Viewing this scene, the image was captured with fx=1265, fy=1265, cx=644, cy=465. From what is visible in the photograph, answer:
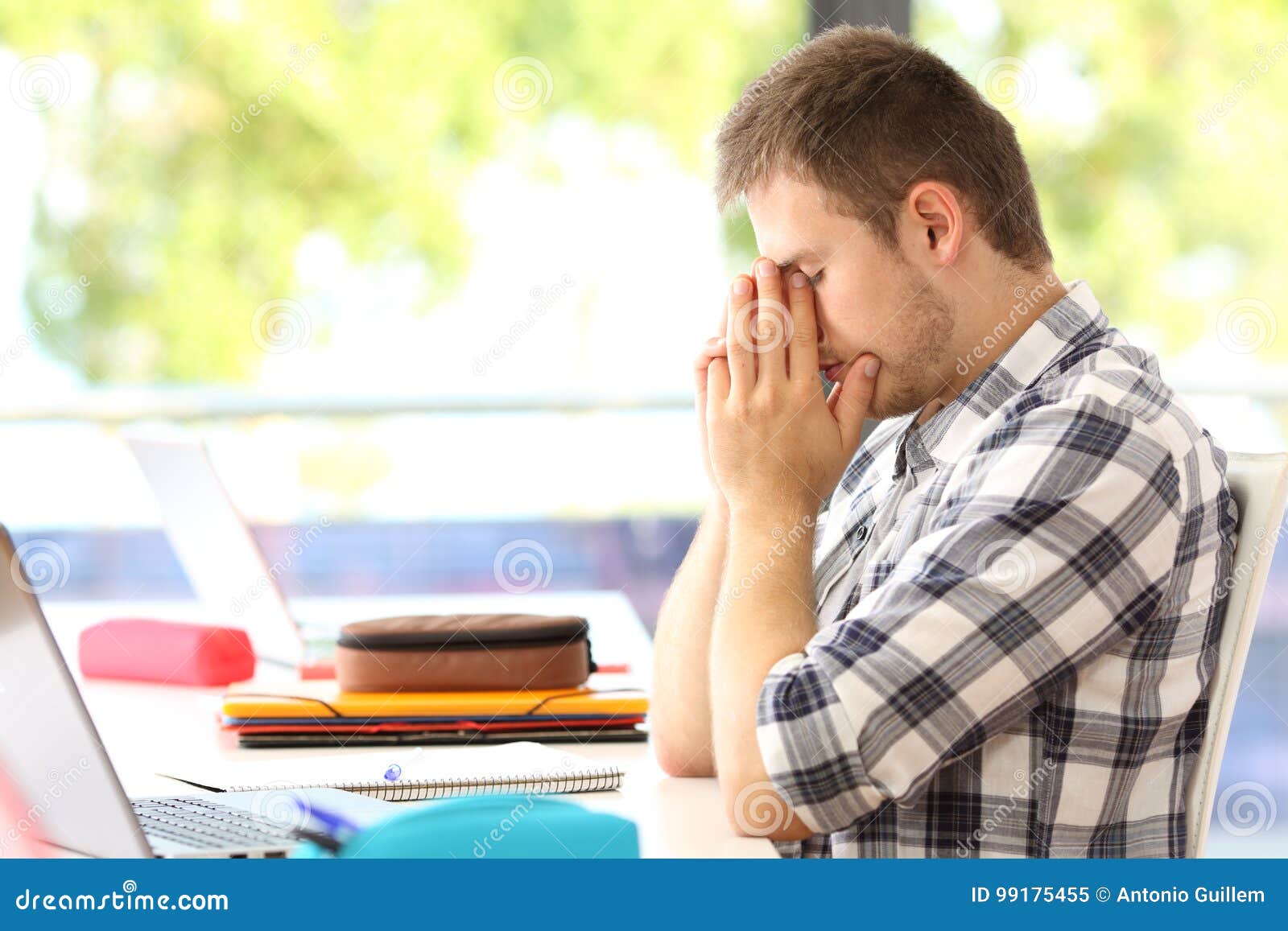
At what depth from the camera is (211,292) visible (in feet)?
Answer: 19.5

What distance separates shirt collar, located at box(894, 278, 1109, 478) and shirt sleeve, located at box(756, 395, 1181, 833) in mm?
184

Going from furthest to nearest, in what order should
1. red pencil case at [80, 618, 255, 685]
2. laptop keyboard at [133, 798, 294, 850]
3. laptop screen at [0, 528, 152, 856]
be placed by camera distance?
red pencil case at [80, 618, 255, 685], laptop keyboard at [133, 798, 294, 850], laptop screen at [0, 528, 152, 856]

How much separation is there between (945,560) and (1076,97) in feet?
15.2

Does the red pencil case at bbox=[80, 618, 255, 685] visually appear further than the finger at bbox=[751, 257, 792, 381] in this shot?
Yes

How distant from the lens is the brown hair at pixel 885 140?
47.3 inches

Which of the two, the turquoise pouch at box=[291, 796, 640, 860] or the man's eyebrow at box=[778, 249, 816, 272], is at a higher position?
the man's eyebrow at box=[778, 249, 816, 272]

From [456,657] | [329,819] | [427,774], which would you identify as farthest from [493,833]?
[456,657]

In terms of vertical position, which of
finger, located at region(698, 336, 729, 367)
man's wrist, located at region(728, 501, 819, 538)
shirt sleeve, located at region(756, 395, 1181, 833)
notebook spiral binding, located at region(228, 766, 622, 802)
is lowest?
notebook spiral binding, located at region(228, 766, 622, 802)

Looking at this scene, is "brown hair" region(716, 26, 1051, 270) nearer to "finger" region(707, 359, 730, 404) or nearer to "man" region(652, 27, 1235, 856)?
"man" region(652, 27, 1235, 856)

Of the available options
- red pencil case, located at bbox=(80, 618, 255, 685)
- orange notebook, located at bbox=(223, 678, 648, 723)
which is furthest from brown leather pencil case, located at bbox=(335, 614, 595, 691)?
red pencil case, located at bbox=(80, 618, 255, 685)

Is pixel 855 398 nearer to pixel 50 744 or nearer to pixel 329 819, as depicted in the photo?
pixel 329 819

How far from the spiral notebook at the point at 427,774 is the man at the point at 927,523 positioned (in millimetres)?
108

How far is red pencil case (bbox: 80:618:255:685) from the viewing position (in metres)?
1.51

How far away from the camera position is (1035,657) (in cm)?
96
